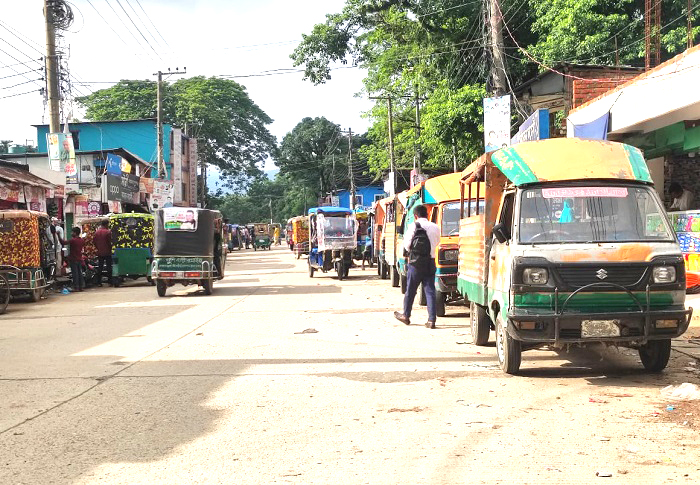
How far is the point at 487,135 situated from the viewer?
54.8 ft

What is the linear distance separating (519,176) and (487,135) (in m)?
9.24

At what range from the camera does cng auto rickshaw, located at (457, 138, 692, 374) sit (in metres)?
7.00

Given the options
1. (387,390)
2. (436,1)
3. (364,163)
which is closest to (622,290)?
(387,390)

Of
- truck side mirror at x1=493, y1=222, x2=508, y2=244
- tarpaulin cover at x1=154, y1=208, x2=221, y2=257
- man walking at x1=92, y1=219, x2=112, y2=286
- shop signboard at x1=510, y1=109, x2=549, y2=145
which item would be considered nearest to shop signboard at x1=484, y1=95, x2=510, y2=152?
shop signboard at x1=510, y1=109, x2=549, y2=145

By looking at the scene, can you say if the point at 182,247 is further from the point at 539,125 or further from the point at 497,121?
the point at 539,125

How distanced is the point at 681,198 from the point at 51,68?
19.5m

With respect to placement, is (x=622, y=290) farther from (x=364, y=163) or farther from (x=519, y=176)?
(x=364, y=163)

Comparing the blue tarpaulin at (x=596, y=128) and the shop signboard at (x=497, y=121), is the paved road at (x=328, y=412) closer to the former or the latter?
the shop signboard at (x=497, y=121)

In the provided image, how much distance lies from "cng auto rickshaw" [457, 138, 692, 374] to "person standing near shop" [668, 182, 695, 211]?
23.2ft

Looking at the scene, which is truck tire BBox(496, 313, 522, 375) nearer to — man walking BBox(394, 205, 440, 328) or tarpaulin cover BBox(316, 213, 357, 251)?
man walking BBox(394, 205, 440, 328)

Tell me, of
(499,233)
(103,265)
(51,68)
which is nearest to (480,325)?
(499,233)

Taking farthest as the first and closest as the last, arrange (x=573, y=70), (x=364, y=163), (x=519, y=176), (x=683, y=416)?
(x=364, y=163) < (x=573, y=70) < (x=519, y=176) < (x=683, y=416)

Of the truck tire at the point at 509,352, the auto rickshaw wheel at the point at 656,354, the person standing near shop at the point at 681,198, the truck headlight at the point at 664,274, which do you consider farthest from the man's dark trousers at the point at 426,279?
the person standing near shop at the point at 681,198

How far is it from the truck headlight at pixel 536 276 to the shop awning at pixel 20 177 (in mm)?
19550
